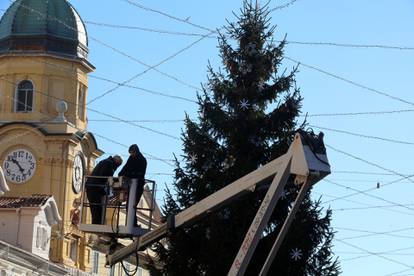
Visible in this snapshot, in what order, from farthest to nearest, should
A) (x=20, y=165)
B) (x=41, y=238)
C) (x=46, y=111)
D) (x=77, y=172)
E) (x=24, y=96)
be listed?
(x=77, y=172)
(x=24, y=96)
(x=46, y=111)
(x=20, y=165)
(x=41, y=238)

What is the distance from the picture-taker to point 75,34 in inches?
2908

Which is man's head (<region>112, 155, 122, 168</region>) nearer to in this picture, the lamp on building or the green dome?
the lamp on building

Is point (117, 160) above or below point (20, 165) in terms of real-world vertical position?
below

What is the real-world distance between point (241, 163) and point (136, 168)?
8.51 m

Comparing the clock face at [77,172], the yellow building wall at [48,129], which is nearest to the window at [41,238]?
the yellow building wall at [48,129]

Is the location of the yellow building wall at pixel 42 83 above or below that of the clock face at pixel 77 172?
above

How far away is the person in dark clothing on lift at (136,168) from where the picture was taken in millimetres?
19219

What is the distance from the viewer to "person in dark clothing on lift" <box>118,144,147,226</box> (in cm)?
1922

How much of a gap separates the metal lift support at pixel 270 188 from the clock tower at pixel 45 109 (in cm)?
5333

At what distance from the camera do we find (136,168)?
1923 cm

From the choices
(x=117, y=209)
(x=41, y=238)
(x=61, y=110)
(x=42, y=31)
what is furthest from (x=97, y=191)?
(x=42, y=31)

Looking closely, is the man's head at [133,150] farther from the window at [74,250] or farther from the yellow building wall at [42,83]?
the yellow building wall at [42,83]

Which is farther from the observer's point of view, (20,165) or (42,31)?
(20,165)

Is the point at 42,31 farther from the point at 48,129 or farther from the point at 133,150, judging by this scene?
the point at 133,150
